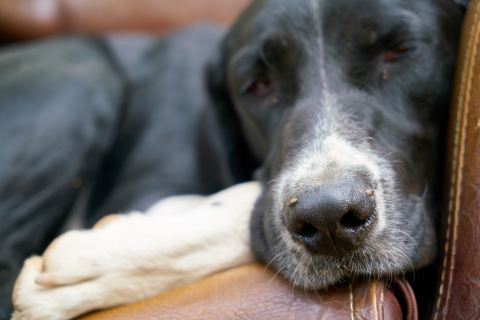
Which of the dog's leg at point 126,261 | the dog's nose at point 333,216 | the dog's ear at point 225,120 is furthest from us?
the dog's ear at point 225,120

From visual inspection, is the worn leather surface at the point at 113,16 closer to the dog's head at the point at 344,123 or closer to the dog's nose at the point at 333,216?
the dog's head at the point at 344,123

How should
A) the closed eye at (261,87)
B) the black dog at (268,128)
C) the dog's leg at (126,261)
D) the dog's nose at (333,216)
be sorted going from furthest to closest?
the closed eye at (261,87) → the dog's leg at (126,261) → the black dog at (268,128) → the dog's nose at (333,216)

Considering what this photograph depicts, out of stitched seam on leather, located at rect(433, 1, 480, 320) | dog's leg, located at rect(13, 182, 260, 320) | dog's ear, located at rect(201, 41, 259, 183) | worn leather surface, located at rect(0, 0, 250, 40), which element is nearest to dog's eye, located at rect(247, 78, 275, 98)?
dog's ear, located at rect(201, 41, 259, 183)

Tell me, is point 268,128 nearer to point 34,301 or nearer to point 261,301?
point 261,301

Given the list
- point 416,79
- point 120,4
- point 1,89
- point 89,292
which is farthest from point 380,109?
point 120,4

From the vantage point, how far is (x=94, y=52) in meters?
2.41

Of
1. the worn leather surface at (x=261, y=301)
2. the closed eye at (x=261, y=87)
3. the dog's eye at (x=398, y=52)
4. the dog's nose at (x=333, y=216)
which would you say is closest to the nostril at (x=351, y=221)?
the dog's nose at (x=333, y=216)

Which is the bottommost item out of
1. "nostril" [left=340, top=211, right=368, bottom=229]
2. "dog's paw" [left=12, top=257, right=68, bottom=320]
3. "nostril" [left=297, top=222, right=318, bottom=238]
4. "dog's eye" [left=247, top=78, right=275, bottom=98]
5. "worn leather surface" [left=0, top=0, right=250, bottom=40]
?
"dog's paw" [left=12, top=257, right=68, bottom=320]

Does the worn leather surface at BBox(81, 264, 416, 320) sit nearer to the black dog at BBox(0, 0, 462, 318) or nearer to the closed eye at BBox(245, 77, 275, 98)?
the black dog at BBox(0, 0, 462, 318)

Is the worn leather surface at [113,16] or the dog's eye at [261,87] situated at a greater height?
the worn leather surface at [113,16]

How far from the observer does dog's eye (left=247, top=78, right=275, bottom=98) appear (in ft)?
5.14

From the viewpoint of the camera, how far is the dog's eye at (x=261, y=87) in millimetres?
1567

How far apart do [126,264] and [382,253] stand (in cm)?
65

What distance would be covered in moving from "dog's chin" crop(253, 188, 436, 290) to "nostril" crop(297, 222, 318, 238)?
1.8 inches
